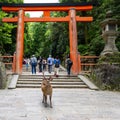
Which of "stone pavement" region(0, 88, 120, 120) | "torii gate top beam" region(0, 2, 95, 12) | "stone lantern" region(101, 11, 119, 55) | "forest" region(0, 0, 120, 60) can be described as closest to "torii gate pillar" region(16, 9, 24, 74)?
"torii gate top beam" region(0, 2, 95, 12)

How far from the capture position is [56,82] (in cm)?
1948

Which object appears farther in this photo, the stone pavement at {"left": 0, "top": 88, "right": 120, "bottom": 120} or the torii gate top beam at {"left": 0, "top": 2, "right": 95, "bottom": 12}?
the torii gate top beam at {"left": 0, "top": 2, "right": 95, "bottom": 12}

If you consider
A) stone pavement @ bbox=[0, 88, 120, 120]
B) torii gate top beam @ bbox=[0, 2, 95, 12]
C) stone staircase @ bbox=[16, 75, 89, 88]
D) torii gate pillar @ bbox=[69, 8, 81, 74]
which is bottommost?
stone pavement @ bbox=[0, 88, 120, 120]

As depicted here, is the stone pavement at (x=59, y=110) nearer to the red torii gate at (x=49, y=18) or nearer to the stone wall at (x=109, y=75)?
the stone wall at (x=109, y=75)

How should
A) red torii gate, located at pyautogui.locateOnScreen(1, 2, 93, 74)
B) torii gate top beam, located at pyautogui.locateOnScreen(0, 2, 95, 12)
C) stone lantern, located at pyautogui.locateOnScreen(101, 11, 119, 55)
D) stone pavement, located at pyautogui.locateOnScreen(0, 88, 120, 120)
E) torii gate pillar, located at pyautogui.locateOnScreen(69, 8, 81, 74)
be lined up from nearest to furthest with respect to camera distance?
stone pavement, located at pyautogui.locateOnScreen(0, 88, 120, 120) → stone lantern, located at pyautogui.locateOnScreen(101, 11, 119, 55) → torii gate pillar, located at pyautogui.locateOnScreen(69, 8, 81, 74) → red torii gate, located at pyautogui.locateOnScreen(1, 2, 93, 74) → torii gate top beam, located at pyautogui.locateOnScreen(0, 2, 95, 12)

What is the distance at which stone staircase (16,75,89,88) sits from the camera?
18.5 m

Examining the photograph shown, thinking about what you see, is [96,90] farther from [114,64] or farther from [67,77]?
[67,77]

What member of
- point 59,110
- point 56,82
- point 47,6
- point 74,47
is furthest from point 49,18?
point 59,110

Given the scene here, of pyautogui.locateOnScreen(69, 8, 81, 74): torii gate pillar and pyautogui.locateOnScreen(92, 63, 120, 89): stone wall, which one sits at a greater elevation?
pyautogui.locateOnScreen(69, 8, 81, 74): torii gate pillar

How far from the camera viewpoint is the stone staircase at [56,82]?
18516 millimetres

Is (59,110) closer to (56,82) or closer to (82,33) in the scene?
(56,82)

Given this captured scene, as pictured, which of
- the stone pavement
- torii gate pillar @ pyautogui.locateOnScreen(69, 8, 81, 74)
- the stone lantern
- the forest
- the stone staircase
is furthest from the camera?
the forest

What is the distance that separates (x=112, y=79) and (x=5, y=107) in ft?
26.7

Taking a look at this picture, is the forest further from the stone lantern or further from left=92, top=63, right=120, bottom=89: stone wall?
left=92, top=63, right=120, bottom=89: stone wall
